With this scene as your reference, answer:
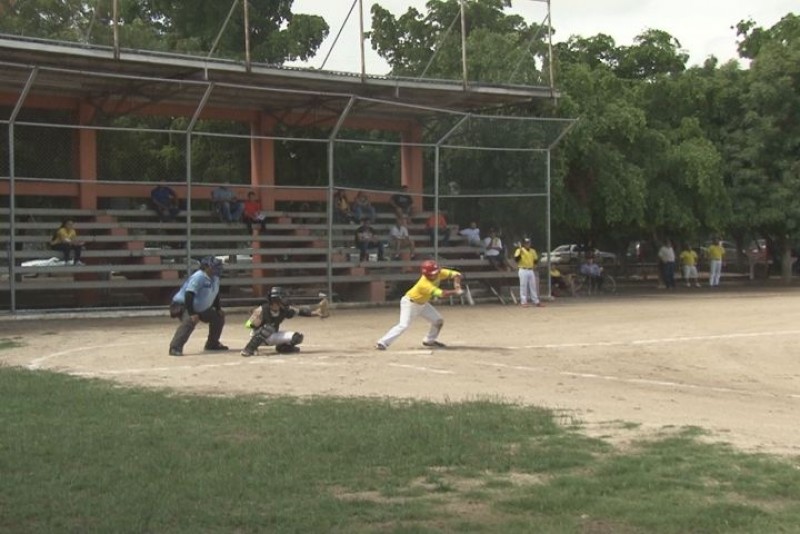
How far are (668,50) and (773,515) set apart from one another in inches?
1380

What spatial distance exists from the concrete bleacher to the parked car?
33.5ft

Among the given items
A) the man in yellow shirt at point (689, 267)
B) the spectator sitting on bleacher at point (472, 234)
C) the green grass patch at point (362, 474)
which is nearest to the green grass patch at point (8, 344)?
the green grass patch at point (362, 474)

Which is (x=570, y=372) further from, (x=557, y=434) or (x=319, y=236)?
(x=319, y=236)

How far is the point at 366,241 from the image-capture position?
2486 cm

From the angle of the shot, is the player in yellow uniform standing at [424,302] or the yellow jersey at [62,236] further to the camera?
the yellow jersey at [62,236]

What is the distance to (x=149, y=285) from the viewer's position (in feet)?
72.2

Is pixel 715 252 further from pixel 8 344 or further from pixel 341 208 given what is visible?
pixel 8 344

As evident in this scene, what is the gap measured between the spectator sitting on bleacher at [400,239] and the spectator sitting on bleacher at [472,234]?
162 cm

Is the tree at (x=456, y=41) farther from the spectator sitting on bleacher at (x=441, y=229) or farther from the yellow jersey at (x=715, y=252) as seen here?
the yellow jersey at (x=715, y=252)

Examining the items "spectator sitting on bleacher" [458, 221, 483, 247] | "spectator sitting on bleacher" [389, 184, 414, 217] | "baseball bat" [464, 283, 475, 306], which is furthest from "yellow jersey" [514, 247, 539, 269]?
"spectator sitting on bleacher" [389, 184, 414, 217]

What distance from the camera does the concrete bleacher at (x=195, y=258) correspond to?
857 inches

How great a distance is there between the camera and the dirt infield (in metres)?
10.1

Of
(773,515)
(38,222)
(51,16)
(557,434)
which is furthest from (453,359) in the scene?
(51,16)

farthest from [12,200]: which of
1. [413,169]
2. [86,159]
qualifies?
[413,169]
